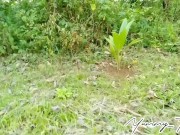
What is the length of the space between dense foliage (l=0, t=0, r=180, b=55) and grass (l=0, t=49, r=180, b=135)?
171 mm

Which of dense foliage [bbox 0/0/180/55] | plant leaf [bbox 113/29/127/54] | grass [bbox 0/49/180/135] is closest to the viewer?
A: grass [bbox 0/49/180/135]

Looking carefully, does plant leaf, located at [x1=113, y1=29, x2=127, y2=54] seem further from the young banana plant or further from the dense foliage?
the dense foliage

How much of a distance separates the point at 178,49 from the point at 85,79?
1.33 m

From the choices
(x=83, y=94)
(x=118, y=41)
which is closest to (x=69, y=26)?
(x=118, y=41)

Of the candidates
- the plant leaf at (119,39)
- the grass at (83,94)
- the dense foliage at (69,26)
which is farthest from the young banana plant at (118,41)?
the dense foliage at (69,26)

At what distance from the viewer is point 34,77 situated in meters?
3.14

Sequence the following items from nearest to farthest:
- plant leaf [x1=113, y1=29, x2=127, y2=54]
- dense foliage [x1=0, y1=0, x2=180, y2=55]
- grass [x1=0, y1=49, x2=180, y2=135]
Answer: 1. grass [x1=0, y1=49, x2=180, y2=135]
2. plant leaf [x1=113, y1=29, x2=127, y2=54]
3. dense foliage [x1=0, y1=0, x2=180, y2=55]

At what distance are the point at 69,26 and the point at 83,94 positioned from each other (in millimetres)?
1151

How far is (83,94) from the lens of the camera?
2.75 m

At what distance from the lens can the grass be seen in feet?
7.79

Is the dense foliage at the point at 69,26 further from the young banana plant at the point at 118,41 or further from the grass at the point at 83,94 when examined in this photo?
the young banana plant at the point at 118,41

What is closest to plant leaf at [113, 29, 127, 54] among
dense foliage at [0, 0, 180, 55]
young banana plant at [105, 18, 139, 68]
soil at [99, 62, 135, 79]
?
young banana plant at [105, 18, 139, 68]

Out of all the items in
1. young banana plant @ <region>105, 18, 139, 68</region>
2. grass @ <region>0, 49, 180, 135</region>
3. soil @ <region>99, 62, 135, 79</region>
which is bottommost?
Answer: grass @ <region>0, 49, 180, 135</region>

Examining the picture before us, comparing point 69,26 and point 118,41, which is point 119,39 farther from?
point 69,26
